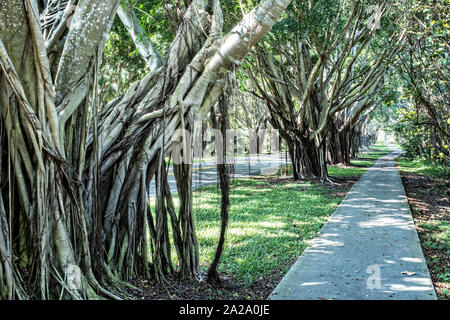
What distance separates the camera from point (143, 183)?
3.90 m

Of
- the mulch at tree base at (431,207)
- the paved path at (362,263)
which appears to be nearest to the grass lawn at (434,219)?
the mulch at tree base at (431,207)

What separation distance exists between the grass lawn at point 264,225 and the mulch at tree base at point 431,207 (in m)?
1.60

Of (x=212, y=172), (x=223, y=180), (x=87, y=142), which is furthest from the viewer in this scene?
(x=212, y=172)

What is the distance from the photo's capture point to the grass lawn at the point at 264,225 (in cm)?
526

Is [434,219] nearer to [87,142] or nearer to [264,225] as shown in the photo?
[264,225]

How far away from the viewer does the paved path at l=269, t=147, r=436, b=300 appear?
164 inches

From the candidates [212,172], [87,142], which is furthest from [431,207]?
[212,172]

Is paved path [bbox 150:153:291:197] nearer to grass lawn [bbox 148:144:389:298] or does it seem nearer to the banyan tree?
grass lawn [bbox 148:144:389:298]

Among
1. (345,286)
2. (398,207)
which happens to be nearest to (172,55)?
(345,286)

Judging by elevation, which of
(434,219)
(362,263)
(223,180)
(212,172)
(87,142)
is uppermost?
(87,142)

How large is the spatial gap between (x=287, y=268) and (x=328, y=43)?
8.63m

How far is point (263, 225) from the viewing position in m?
7.64

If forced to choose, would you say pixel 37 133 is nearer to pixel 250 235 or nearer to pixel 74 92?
pixel 74 92

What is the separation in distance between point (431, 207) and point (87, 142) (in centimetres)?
834
